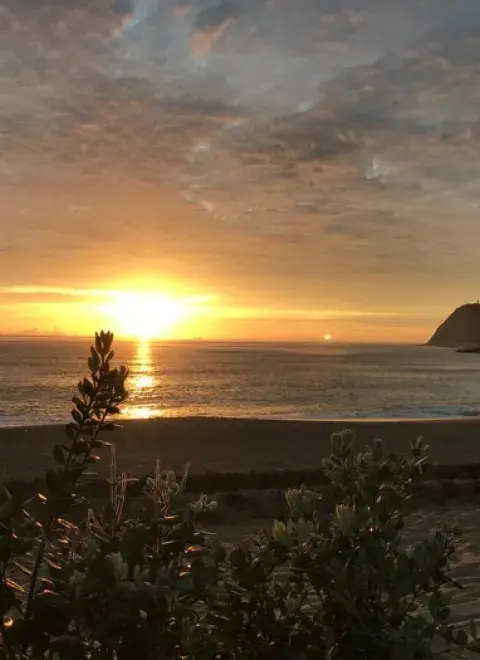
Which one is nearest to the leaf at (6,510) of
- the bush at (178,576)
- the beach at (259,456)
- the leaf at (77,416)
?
the bush at (178,576)

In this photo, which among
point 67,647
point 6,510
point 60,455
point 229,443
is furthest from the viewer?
point 229,443

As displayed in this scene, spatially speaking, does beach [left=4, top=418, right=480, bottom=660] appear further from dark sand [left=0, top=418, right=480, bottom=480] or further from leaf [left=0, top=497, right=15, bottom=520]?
leaf [left=0, top=497, right=15, bottom=520]

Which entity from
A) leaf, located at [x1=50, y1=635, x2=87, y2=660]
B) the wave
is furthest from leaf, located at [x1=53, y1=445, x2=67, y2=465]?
the wave

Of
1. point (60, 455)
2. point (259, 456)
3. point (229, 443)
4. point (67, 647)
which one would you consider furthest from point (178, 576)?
point (229, 443)

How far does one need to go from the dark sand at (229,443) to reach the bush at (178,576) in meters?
9.47

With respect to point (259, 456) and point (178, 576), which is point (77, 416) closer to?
point (178, 576)

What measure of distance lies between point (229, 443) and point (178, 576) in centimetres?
1447

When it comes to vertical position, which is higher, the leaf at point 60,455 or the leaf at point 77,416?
the leaf at point 77,416

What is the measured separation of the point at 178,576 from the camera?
7.50ft

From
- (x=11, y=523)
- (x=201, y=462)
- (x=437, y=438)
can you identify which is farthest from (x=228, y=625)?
(x=437, y=438)

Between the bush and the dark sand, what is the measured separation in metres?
9.47

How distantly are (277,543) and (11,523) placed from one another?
40.8 inches

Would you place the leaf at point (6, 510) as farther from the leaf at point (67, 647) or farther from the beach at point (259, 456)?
the beach at point (259, 456)

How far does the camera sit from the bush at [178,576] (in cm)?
200
